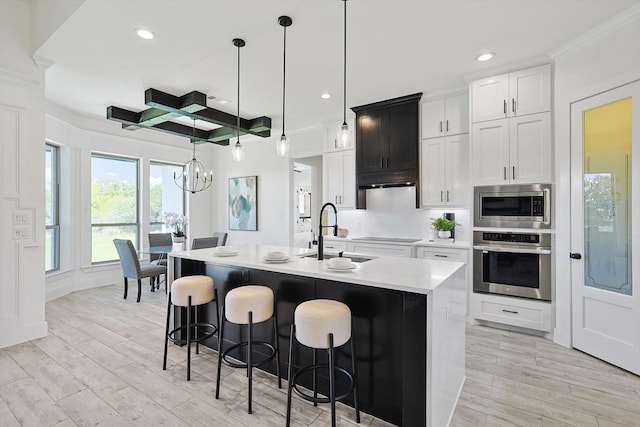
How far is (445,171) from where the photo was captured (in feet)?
13.4

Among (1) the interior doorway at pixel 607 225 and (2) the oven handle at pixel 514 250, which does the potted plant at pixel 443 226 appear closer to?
(2) the oven handle at pixel 514 250

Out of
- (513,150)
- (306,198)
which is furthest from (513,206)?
(306,198)

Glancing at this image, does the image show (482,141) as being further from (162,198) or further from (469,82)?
(162,198)

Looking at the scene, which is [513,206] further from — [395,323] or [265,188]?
[265,188]

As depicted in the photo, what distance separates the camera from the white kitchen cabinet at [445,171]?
3.96m

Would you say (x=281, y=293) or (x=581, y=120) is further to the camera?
(x=581, y=120)

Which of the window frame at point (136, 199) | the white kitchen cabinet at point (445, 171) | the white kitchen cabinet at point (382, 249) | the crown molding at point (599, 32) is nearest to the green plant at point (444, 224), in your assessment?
the white kitchen cabinet at point (445, 171)

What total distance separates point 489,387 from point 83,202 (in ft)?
20.7

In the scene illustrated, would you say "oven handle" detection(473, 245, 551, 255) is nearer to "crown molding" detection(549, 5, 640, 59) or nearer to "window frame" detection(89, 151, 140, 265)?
"crown molding" detection(549, 5, 640, 59)

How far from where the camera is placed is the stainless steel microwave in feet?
10.8

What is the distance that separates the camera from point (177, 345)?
3.13 metres

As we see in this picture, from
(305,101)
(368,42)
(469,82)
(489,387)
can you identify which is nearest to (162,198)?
(305,101)

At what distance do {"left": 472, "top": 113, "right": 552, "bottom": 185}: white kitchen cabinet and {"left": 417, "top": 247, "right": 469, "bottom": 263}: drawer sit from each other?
0.86m

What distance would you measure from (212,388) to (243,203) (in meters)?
4.92
